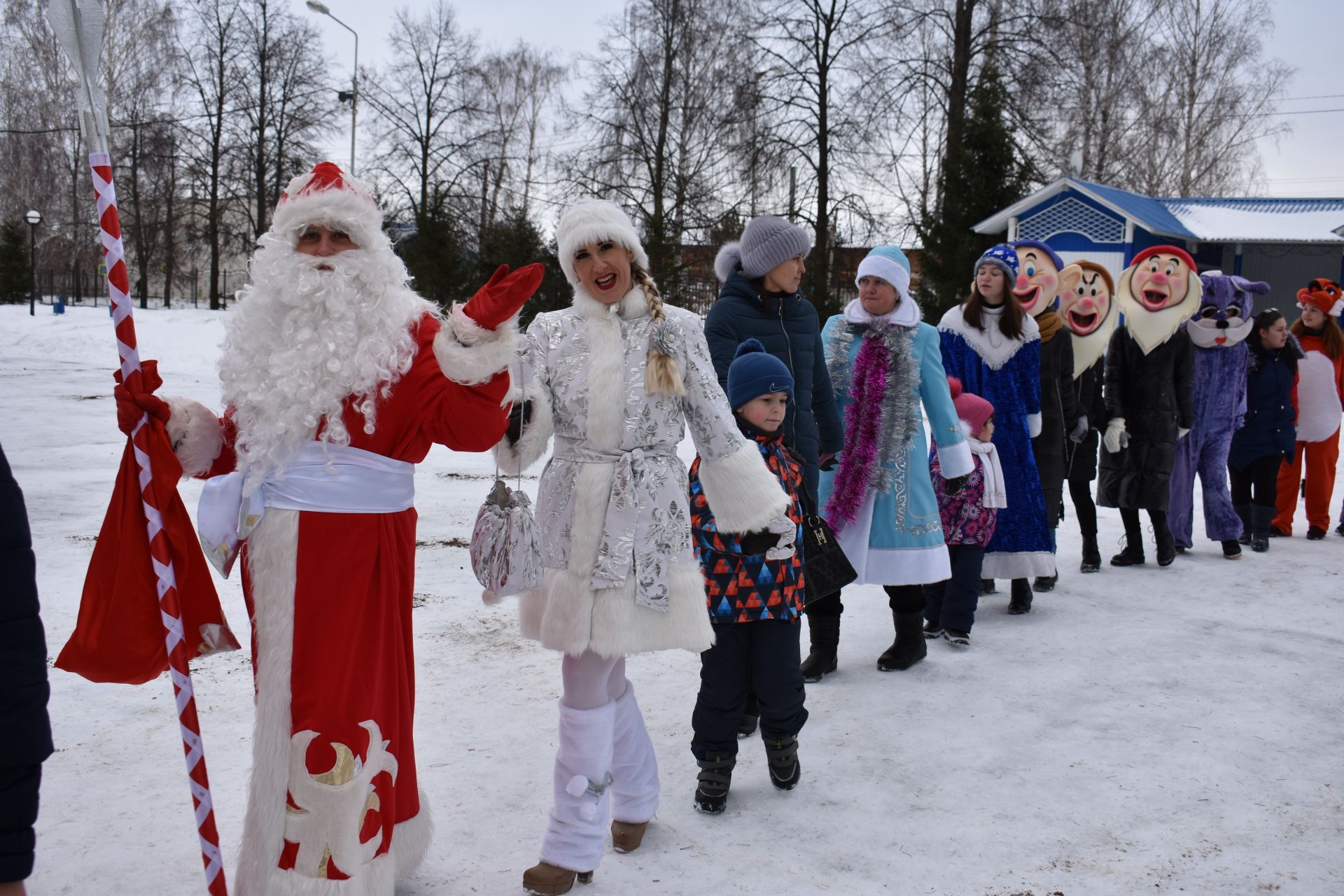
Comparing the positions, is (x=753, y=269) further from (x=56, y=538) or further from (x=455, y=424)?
(x=56, y=538)

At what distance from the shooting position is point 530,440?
306 cm

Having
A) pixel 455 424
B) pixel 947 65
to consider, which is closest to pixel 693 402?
pixel 455 424

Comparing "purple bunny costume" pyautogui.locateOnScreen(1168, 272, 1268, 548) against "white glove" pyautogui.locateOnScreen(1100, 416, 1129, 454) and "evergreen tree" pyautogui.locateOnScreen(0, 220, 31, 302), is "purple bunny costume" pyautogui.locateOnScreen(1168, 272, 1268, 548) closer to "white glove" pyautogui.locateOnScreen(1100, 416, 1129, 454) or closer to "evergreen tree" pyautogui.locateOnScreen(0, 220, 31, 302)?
"white glove" pyautogui.locateOnScreen(1100, 416, 1129, 454)

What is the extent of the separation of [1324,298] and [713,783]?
25.4 ft

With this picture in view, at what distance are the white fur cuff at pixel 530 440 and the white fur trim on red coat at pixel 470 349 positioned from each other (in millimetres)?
458

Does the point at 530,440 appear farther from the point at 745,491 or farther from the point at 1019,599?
the point at 1019,599

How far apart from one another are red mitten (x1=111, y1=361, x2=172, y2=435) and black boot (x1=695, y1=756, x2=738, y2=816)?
2032 mm

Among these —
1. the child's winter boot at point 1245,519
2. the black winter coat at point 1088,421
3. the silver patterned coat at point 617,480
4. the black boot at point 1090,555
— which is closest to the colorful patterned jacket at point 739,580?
the silver patterned coat at point 617,480

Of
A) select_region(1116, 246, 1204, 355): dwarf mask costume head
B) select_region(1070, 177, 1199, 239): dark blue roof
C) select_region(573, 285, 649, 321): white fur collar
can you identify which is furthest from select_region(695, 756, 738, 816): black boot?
select_region(1070, 177, 1199, 239): dark blue roof

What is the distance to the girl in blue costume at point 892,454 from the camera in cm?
483

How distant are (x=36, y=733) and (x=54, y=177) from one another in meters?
44.1

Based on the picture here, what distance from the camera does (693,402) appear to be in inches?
127

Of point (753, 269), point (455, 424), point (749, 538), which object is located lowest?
point (749, 538)

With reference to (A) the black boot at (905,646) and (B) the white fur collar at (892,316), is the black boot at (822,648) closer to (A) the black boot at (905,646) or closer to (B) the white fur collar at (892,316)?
(A) the black boot at (905,646)
